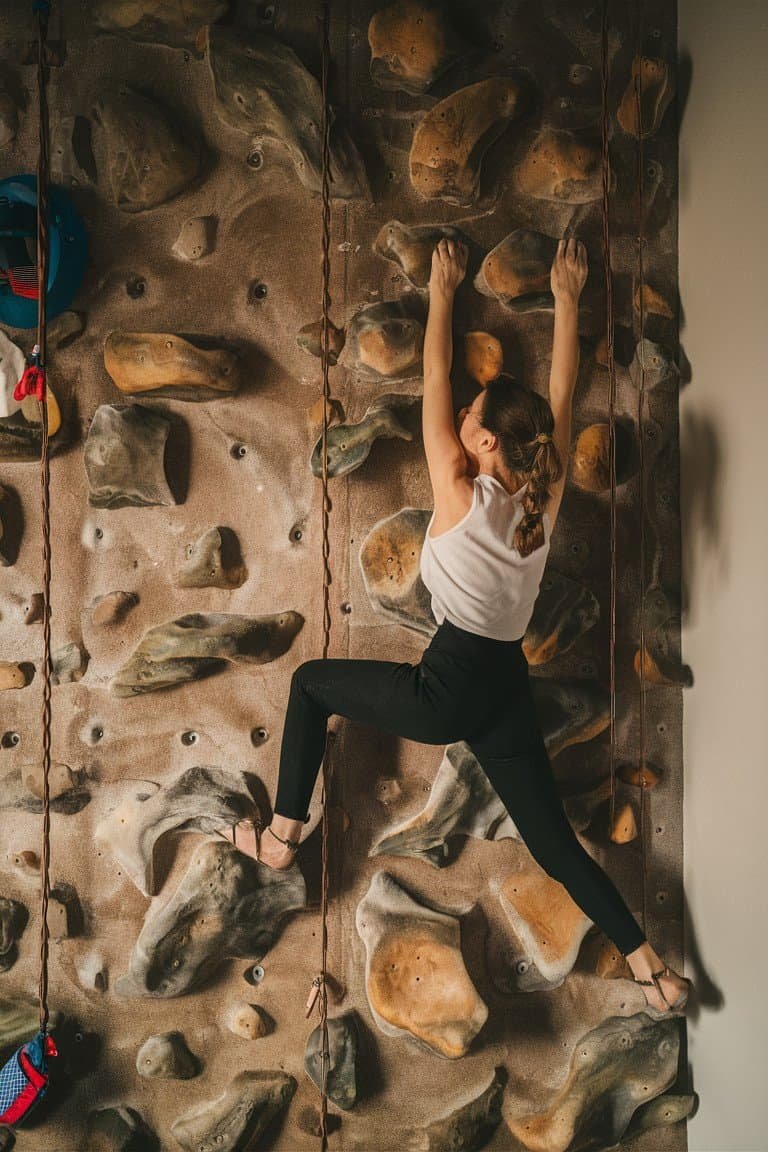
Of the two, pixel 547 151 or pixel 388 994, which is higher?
pixel 547 151

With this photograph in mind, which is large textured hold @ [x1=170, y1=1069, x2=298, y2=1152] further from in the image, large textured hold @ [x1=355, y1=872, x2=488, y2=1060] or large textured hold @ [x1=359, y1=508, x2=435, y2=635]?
large textured hold @ [x1=359, y1=508, x2=435, y2=635]

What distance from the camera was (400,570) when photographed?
1.87 meters

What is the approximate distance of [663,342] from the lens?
197cm

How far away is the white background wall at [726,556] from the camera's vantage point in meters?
1.74

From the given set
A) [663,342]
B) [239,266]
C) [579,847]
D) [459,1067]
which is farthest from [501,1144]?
[239,266]

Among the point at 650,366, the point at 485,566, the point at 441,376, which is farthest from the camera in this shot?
the point at 650,366

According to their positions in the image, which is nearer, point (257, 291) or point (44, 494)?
point (44, 494)

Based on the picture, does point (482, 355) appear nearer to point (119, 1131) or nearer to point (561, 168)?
point (561, 168)

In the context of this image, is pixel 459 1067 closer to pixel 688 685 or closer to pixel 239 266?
pixel 688 685

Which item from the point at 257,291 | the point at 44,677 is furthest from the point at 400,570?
the point at 44,677

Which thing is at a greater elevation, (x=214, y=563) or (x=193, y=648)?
(x=214, y=563)

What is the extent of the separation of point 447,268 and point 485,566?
2.29ft

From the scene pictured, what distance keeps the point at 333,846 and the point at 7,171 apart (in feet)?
5.62

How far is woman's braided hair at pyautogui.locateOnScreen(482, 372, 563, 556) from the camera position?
5.42 feet
